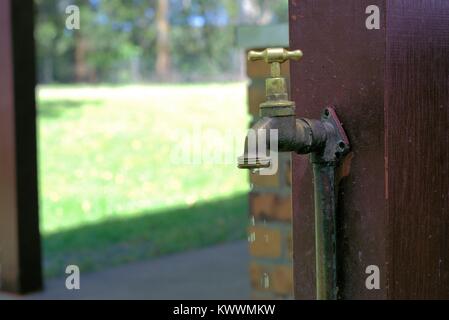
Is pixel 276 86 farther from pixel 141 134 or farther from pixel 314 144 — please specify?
pixel 141 134

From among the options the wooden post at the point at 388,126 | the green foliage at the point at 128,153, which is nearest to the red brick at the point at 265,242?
the green foliage at the point at 128,153

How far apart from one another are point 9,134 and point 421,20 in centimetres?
304

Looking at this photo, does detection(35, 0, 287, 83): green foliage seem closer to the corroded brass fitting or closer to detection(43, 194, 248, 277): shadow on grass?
detection(43, 194, 248, 277): shadow on grass

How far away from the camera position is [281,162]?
10.5 feet

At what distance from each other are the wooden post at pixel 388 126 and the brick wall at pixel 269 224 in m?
1.61

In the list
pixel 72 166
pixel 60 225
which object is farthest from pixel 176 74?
pixel 60 225

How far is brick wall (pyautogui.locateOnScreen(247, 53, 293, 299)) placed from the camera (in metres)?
3.22

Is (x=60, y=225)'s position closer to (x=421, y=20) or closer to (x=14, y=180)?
(x=14, y=180)

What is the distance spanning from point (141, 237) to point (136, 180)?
11.4ft

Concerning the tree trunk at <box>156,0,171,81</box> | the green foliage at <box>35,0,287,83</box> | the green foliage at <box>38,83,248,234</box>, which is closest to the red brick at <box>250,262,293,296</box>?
the green foliage at <box>38,83,248,234</box>

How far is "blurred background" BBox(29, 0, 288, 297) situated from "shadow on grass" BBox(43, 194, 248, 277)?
1 centimetres

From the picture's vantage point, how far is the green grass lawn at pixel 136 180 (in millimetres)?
6059

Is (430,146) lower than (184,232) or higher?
higher

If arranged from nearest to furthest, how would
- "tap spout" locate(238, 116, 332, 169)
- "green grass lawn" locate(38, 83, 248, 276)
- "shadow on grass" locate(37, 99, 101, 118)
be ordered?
"tap spout" locate(238, 116, 332, 169)
"green grass lawn" locate(38, 83, 248, 276)
"shadow on grass" locate(37, 99, 101, 118)
